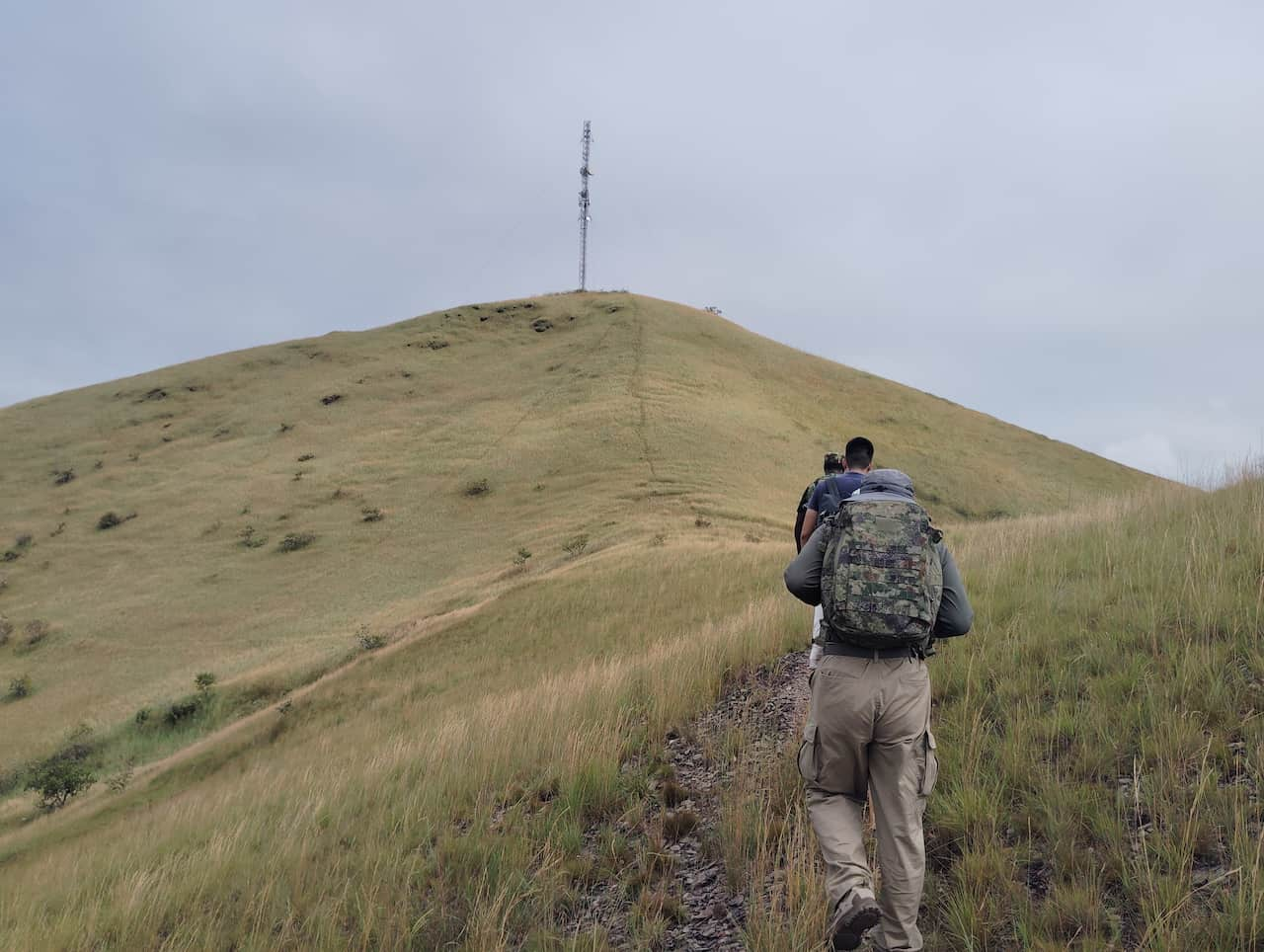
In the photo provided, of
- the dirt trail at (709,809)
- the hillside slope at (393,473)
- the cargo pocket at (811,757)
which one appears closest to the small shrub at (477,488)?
the hillside slope at (393,473)

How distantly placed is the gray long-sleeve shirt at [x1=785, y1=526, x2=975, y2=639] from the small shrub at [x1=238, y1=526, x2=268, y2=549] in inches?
1525

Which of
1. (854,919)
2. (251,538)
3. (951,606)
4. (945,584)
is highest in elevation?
(945,584)

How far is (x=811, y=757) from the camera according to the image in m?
3.36

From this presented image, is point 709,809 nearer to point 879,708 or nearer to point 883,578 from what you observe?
point 879,708

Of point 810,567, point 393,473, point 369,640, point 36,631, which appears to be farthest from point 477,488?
point 810,567

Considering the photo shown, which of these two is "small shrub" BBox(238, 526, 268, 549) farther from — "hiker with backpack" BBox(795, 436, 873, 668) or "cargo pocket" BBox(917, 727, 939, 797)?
"cargo pocket" BBox(917, 727, 939, 797)

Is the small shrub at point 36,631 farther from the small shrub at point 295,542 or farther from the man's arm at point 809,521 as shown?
the man's arm at point 809,521

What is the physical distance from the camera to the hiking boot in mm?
2818

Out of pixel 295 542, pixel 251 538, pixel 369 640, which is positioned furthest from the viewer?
pixel 251 538

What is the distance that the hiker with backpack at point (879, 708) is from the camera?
10.2 ft

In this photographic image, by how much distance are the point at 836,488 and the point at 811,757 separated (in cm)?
272

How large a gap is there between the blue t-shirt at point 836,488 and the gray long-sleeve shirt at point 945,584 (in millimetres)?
1685

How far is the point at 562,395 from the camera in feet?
163

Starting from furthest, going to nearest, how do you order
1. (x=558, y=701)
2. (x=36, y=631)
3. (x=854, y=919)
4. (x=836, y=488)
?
(x=36, y=631) < (x=558, y=701) < (x=836, y=488) < (x=854, y=919)
